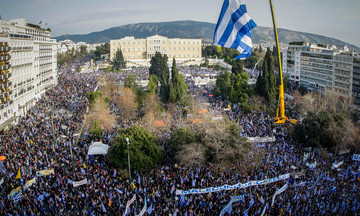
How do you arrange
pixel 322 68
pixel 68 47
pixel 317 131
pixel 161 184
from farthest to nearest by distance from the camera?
1. pixel 68 47
2. pixel 322 68
3. pixel 317 131
4. pixel 161 184

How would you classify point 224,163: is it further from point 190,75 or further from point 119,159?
point 190,75

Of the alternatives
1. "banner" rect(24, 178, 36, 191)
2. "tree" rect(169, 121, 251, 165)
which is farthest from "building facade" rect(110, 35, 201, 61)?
"banner" rect(24, 178, 36, 191)

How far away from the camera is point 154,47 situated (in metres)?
96.6

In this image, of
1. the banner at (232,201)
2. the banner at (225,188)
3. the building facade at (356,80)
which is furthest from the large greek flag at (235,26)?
the building facade at (356,80)

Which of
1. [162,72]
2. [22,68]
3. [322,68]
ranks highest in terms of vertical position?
[322,68]

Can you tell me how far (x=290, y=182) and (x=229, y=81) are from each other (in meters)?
26.4

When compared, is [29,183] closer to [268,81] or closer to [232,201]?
[232,201]

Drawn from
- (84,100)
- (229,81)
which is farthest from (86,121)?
(229,81)

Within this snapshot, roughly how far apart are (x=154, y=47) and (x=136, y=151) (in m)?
79.2

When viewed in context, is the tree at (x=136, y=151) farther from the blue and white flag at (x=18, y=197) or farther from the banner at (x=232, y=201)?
the banner at (x=232, y=201)

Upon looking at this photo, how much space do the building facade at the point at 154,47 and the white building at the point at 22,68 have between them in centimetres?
4318

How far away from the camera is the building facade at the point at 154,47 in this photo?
3730 inches

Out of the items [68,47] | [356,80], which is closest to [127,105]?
[356,80]

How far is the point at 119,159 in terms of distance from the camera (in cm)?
2055
